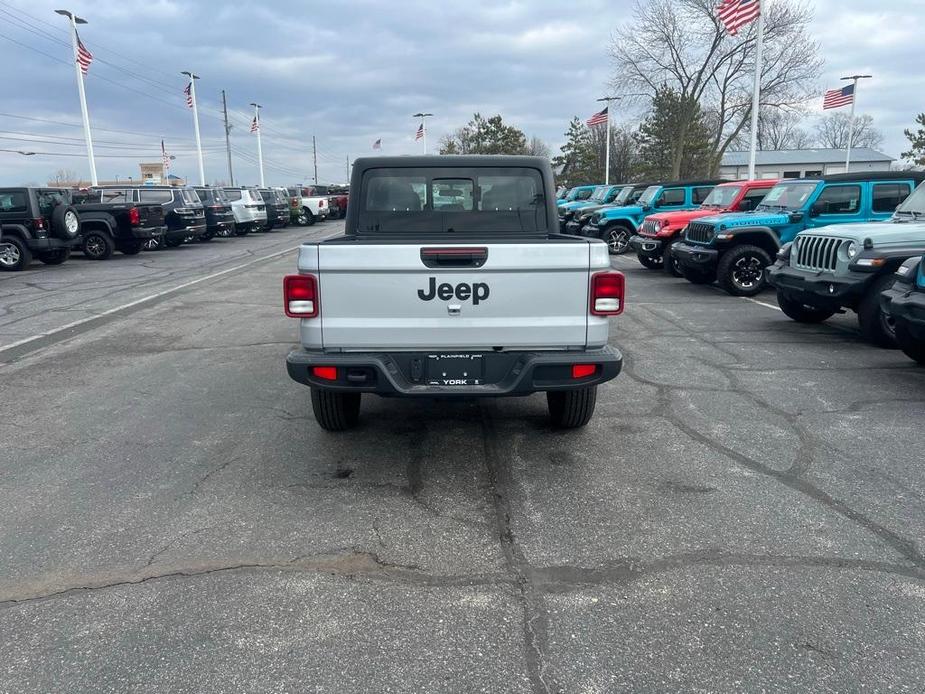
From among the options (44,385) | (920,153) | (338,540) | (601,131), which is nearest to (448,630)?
(338,540)

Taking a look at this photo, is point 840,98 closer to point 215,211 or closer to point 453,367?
point 215,211

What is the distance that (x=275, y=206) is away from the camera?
33625mm

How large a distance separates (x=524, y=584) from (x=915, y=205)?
325 inches

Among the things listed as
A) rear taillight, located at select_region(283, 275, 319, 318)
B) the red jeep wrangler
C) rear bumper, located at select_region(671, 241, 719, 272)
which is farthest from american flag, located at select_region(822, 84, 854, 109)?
rear taillight, located at select_region(283, 275, 319, 318)

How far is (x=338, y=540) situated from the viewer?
370 centimetres

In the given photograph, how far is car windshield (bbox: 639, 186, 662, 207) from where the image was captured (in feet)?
60.9

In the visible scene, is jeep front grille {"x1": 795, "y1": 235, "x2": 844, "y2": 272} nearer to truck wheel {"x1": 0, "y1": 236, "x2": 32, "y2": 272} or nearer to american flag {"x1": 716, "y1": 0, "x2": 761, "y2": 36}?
american flag {"x1": 716, "y1": 0, "x2": 761, "y2": 36}

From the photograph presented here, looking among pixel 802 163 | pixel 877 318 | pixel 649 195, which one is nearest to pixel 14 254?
pixel 649 195

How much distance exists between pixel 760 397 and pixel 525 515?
10.6 ft

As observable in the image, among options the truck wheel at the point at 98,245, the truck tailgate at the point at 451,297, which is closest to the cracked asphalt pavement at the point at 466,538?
the truck tailgate at the point at 451,297

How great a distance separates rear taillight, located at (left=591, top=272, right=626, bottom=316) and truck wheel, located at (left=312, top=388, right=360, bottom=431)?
1.87 meters

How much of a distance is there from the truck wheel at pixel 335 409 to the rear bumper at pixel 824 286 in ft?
19.2

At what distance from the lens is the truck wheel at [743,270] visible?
1183 centimetres

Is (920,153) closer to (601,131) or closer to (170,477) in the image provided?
(601,131)
